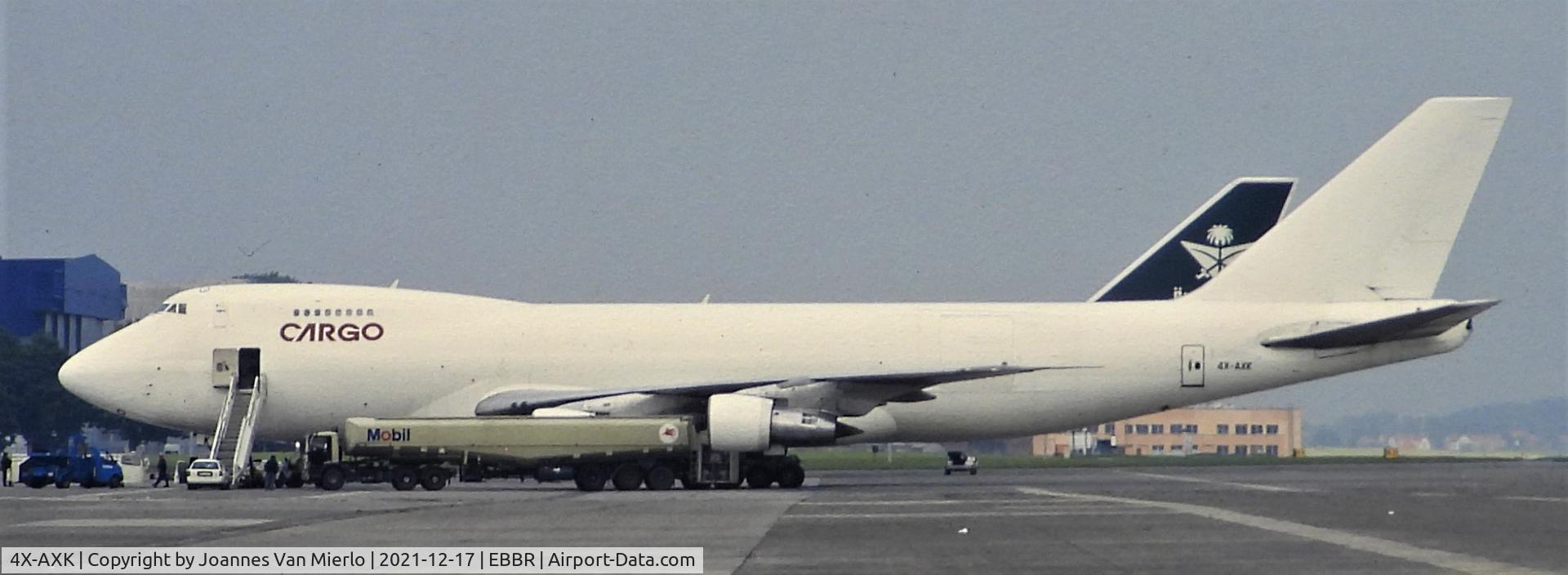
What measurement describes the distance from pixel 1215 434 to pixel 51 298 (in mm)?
70721

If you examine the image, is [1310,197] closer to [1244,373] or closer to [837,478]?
[1244,373]

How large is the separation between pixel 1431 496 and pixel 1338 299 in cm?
1140

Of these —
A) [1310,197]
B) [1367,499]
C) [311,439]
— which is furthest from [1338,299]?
[311,439]

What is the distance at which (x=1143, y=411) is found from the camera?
46.7 meters

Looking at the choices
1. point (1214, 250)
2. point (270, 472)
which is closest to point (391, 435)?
point (270, 472)

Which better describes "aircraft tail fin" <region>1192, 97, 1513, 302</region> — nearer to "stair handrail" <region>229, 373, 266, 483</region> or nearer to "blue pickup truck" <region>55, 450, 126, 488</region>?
"stair handrail" <region>229, 373, 266, 483</region>

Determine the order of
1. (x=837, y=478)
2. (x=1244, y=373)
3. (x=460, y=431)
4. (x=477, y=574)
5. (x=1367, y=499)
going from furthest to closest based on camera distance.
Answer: (x=837, y=478) → (x=1244, y=373) → (x=460, y=431) → (x=1367, y=499) → (x=477, y=574)

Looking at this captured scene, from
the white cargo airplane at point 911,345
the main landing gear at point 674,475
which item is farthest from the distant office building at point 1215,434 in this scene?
the main landing gear at point 674,475

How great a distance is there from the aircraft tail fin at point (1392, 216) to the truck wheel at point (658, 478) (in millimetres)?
14389

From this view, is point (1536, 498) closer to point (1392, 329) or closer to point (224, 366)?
point (1392, 329)

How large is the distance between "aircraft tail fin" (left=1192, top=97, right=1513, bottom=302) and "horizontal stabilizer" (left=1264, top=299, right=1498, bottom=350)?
1.50 metres

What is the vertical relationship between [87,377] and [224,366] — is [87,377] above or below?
below

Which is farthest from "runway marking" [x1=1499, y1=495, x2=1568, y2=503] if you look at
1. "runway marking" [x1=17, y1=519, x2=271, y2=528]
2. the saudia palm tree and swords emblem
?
"runway marking" [x1=17, y1=519, x2=271, y2=528]

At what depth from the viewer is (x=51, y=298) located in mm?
107500
